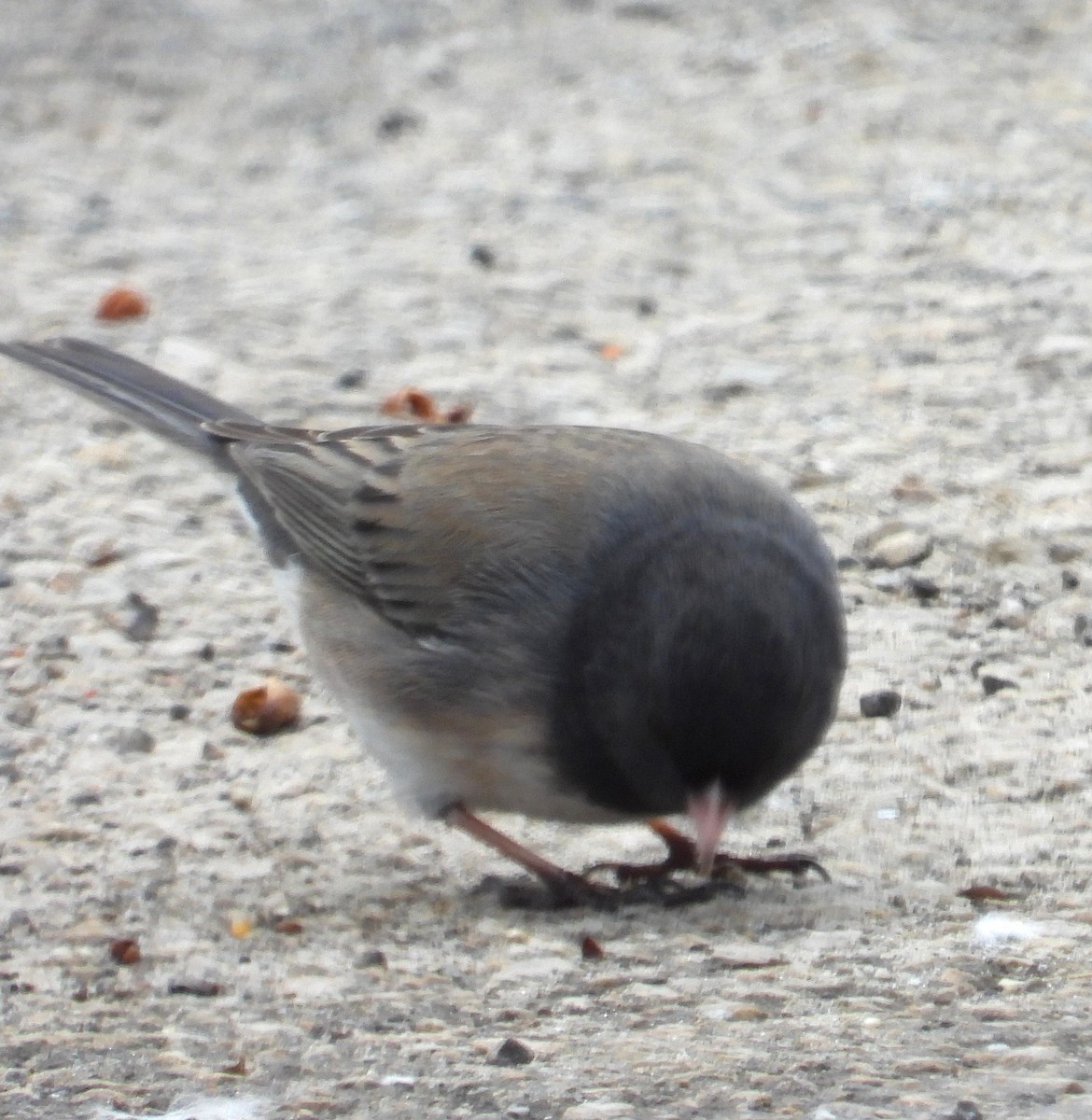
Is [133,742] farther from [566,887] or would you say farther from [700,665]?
[700,665]

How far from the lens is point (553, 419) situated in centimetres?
554

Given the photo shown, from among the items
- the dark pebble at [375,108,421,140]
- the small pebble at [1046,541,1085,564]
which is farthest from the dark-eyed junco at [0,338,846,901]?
the dark pebble at [375,108,421,140]

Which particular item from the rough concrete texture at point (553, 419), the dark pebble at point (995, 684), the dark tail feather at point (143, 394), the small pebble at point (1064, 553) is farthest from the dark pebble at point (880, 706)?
the dark tail feather at point (143, 394)

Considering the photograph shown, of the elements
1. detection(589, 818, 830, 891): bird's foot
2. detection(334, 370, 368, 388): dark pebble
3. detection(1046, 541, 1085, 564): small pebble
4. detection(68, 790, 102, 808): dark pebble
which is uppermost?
detection(334, 370, 368, 388): dark pebble

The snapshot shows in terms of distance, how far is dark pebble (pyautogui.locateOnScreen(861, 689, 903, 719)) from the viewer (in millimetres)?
4211

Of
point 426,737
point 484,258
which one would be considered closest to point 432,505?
point 426,737

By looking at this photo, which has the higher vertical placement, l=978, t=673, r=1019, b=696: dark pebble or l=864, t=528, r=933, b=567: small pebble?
l=864, t=528, r=933, b=567: small pebble

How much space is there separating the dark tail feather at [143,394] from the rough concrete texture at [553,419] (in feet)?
1.00

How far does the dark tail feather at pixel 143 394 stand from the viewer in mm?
4773

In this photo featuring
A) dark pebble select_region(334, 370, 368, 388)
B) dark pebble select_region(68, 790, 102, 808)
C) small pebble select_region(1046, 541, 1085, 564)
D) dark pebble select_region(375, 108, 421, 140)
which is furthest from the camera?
dark pebble select_region(375, 108, 421, 140)

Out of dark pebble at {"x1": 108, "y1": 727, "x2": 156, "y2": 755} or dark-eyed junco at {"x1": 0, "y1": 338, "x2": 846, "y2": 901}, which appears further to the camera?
dark pebble at {"x1": 108, "y1": 727, "x2": 156, "y2": 755}

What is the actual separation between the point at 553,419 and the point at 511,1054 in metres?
2.76

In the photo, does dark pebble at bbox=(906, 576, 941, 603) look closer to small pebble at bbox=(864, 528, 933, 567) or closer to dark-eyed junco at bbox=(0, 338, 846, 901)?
small pebble at bbox=(864, 528, 933, 567)

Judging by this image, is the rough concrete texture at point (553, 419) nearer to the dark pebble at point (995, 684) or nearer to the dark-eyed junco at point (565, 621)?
the dark pebble at point (995, 684)
